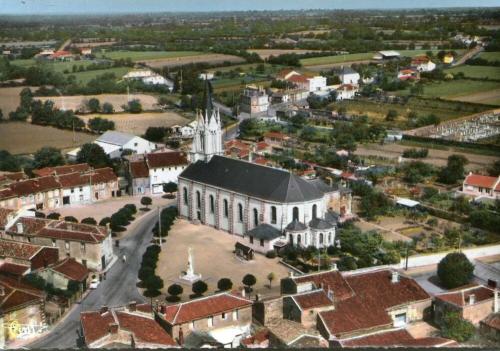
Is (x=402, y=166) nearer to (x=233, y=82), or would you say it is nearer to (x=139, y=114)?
(x=139, y=114)

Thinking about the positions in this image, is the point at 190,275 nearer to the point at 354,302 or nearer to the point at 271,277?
the point at 271,277

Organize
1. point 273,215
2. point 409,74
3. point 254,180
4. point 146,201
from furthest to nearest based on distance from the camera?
point 409,74 → point 146,201 → point 254,180 → point 273,215

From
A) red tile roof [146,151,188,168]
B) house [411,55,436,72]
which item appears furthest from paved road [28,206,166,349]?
house [411,55,436,72]

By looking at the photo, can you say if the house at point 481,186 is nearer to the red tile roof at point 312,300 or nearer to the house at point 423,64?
the red tile roof at point 312,300

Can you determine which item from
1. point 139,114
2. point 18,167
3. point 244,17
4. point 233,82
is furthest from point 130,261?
point 244,17

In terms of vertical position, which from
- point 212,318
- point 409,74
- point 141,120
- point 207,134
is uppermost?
point 207,134

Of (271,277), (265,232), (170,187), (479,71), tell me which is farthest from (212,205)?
(479,71)
